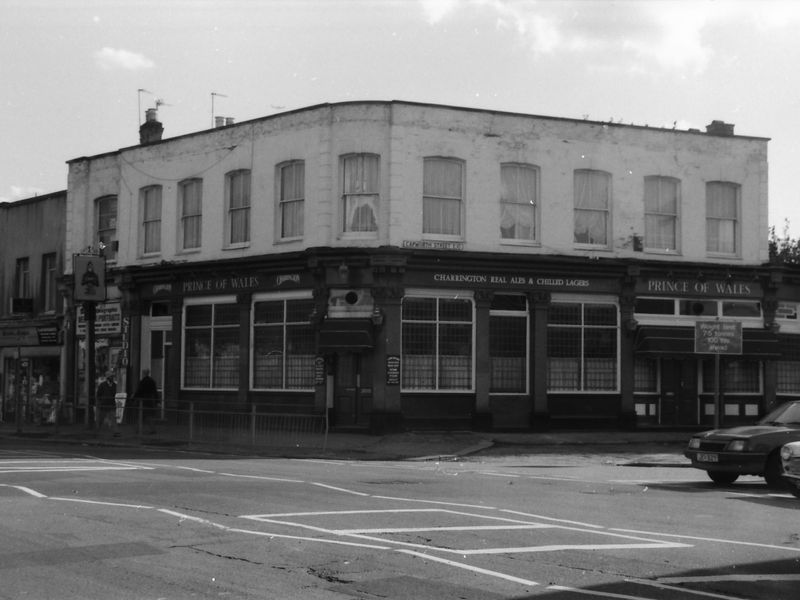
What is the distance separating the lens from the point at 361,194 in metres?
29.9

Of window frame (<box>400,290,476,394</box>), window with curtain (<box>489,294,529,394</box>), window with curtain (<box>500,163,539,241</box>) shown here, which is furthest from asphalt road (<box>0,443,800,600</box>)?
window with curtain (<box>500,163,539,241</box>)

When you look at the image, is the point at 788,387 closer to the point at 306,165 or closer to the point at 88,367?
the point at 306,165

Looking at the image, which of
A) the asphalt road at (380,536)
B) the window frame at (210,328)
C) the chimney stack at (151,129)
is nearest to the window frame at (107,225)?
the chimney stack at (151,129)

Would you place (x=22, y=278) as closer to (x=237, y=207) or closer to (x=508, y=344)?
(x=237, y=207)

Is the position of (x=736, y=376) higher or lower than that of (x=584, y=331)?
lower

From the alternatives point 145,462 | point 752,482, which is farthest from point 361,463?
point 752,482

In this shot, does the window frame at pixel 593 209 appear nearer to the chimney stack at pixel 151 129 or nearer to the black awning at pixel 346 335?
the black awning at pixel 346 335

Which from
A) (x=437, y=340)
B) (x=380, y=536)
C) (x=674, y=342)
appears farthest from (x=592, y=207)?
(x=380, y=536)

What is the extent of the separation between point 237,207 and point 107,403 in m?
7.09

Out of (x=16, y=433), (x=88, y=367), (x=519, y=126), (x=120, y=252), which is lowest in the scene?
(x=16, y=433)

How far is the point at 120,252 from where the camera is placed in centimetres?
3622

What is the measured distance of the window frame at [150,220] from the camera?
1383 inches

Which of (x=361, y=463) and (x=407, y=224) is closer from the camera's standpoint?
(x=361, y=463)

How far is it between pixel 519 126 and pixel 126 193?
1345 centimetres
